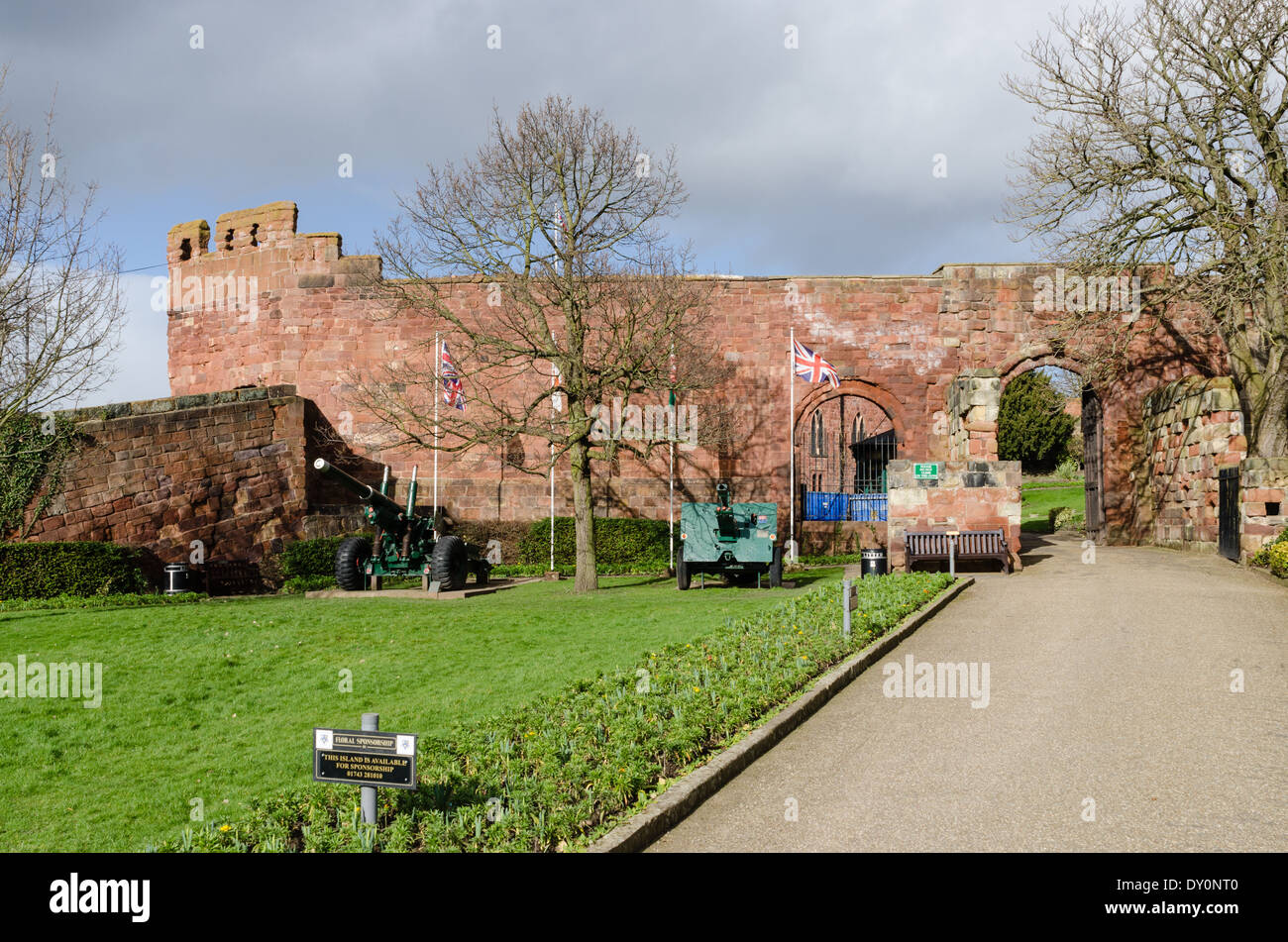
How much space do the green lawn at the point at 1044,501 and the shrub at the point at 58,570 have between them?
76.7 ft

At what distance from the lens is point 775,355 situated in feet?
81.1

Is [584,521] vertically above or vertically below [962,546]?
above

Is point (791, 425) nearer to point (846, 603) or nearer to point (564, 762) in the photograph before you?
point (846, 603)

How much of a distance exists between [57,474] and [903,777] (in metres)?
17.5

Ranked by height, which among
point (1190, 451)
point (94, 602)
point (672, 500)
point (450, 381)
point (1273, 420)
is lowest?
point (94, 602)

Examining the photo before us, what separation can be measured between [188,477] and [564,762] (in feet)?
52.1

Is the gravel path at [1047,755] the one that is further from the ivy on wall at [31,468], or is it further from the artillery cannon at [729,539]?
the ivy on wall at [31,468]

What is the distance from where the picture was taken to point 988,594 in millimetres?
14469

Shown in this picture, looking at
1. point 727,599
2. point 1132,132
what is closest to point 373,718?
point 727,599

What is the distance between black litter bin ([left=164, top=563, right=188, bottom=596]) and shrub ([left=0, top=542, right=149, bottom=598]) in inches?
33.8

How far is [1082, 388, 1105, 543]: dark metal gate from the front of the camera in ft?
79.0

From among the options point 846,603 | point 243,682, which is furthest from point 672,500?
point 243,682

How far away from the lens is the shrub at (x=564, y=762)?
5258 millimetres
